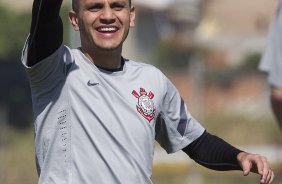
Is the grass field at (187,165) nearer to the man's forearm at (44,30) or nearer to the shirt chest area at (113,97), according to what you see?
the shirt chest area at (113,97)

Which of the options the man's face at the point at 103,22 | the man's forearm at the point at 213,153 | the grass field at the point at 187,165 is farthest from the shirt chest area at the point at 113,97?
the grass field at the point at 187,165

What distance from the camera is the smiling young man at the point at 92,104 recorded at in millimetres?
4668

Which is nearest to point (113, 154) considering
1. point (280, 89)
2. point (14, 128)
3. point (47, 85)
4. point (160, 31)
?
point (47, 85)

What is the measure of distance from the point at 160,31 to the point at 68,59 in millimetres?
26952

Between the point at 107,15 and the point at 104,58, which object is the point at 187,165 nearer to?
the point at 104,58

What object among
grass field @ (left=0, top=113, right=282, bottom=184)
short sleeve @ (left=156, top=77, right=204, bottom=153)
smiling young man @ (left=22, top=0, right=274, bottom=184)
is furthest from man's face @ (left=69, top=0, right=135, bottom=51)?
grass field @ (left=0, top=113, right=282, bottom=184)

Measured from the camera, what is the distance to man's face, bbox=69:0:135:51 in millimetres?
4793

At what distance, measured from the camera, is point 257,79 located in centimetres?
2614

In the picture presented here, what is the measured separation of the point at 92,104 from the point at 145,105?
27 centimetres

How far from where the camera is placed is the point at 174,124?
5164 mm

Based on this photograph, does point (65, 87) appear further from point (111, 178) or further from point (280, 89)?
point (280, 89)

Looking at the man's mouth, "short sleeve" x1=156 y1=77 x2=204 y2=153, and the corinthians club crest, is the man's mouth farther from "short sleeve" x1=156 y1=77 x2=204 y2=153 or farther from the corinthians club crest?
"short sleeve" x1=156 y1=77 x2=204 y2=153

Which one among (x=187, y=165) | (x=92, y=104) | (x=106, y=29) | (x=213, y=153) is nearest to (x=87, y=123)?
(x=92, y=104)

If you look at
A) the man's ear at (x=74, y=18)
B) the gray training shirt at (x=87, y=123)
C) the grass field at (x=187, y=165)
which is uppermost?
the man's ear at (x=74, y=18)
